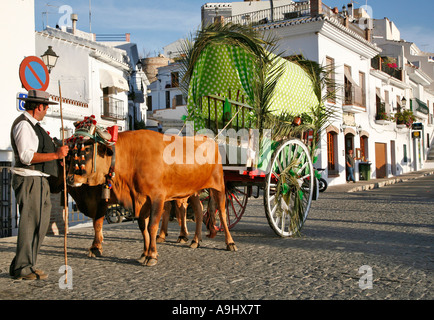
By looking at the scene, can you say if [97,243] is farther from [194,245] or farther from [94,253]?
[194,245]

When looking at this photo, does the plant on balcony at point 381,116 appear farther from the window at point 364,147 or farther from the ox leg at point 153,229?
the ox leg at point 153,229

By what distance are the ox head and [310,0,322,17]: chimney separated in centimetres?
1645

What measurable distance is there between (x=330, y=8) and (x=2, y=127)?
16218mm

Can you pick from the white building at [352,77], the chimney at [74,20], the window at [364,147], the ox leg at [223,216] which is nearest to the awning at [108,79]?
the white building at [352,77]

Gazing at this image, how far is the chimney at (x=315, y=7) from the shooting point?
62.3 feet

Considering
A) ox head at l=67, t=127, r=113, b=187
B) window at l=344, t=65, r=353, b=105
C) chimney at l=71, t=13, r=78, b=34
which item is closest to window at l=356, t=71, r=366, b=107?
window at l=344, t=65, r=353, b=105

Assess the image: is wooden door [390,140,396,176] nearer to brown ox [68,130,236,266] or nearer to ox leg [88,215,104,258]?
brown ox [68,130,236,266]

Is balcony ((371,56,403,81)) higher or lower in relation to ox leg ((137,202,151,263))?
higher

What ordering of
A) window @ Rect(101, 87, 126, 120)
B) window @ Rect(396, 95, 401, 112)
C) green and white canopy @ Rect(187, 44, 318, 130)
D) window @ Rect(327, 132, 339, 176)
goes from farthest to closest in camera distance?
1. window @ Rect(396, 95, 401, 112)
2. window @ Rect(101, 87, 126, 120)
3. window @ Rect(327, 132, 339, 176)
4. green and white canopy @ Rect(187, 44, 318, 130)

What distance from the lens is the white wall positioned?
11.8 meters

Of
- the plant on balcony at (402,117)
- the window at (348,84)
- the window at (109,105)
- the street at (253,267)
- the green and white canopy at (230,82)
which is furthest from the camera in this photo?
the plant on balcony at (402,117)

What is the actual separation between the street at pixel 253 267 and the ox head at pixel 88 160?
39.0 inches
